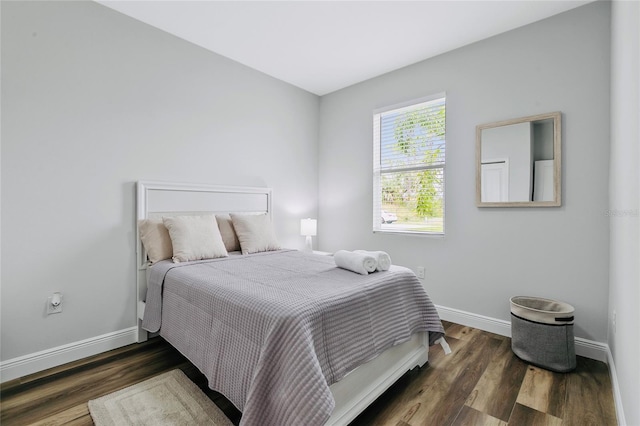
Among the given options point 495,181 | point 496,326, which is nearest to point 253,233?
point 495,181

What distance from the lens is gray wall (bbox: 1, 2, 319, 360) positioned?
1.99 m

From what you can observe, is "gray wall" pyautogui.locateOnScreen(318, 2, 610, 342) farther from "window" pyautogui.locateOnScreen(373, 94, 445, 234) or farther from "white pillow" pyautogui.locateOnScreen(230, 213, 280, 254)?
"white pillow" pyautogui.locateOnScreen(230, 213, 280, 254)

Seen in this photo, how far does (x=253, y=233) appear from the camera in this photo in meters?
2.93

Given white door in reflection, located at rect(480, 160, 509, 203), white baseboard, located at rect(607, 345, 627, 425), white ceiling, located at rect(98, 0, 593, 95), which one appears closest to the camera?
white baseboard, located at rect(607, 345, 627, 425)

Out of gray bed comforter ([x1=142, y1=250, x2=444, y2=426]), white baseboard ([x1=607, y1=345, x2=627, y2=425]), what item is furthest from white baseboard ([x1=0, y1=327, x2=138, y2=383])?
white baseboard ([x1=607, y1=345, x2=627, y2=425])

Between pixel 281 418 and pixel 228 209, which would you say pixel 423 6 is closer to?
pixel 228 209

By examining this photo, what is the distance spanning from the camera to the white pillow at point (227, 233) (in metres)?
2.89

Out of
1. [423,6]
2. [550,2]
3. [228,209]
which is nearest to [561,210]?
[550,2]

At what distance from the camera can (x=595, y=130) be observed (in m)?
2.24

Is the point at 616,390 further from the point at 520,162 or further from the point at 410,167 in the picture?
the point at 410,167

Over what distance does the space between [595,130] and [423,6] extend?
1.58 metres

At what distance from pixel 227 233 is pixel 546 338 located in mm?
2676

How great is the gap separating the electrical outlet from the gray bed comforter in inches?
22.0

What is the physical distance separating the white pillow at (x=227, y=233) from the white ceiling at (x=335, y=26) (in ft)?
5.55
